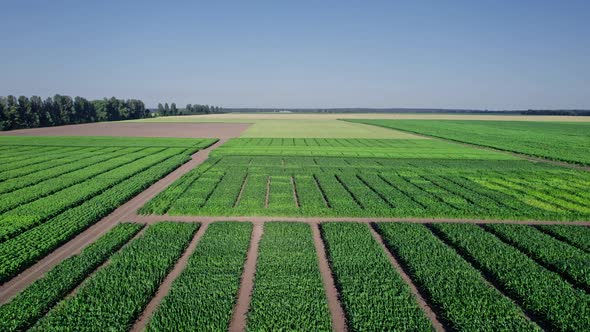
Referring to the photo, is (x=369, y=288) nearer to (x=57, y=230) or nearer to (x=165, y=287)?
(x=165, y=287)

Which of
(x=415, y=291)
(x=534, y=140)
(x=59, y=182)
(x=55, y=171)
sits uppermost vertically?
(x=534, y=140)

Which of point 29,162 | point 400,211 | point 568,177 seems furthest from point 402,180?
point 29,162

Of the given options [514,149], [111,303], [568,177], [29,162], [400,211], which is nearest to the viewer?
[111,303]

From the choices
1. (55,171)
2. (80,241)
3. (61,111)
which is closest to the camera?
(80,241)

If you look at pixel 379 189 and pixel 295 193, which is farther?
pixel 379 189

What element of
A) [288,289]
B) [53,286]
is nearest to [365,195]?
[288,289]

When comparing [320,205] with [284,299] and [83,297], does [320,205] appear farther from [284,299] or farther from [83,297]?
[83,297]

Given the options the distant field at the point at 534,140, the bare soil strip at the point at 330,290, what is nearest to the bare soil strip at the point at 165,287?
the bare soil strip at the point at 330,290
